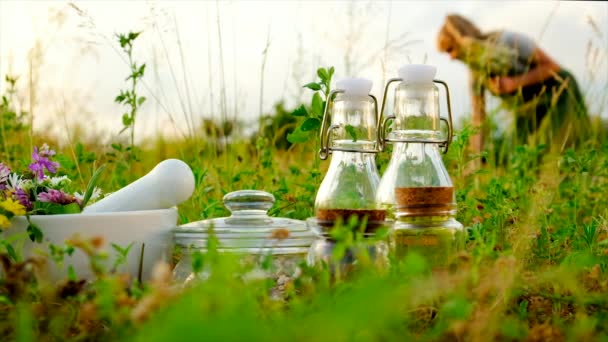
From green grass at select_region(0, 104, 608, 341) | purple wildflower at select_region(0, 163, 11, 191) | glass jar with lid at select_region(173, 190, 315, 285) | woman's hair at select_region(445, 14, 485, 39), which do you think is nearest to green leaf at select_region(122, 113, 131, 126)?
green grass at select_region(0, 104, 608, 341)

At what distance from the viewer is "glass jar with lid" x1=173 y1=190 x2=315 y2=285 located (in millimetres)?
1754

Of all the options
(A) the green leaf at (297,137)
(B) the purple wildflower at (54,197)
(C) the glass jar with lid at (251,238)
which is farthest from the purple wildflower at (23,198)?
(A) the green leaf at (297,137)

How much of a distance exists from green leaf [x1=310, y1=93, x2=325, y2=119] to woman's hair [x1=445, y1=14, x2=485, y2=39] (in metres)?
5.30

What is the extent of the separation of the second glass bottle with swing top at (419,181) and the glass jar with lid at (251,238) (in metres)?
0.22

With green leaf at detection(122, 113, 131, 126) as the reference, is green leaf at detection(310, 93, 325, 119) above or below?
above

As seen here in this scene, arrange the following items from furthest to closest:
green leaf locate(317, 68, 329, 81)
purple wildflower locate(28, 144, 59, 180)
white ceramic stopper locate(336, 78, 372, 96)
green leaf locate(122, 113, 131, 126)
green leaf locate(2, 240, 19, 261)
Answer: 1. green leaf locate(122, 113, 131, 126)
2. green leaf locate(317, 68, 329, 81)
3. purple wildflower locate(28, 144, 59, 180)
4. white ceramic stopper locate(336, 78, 372, 96)
5. green leaf locate(2, 240, 19, 261)

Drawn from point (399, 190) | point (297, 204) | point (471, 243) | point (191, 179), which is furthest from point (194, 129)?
point (399, 190)

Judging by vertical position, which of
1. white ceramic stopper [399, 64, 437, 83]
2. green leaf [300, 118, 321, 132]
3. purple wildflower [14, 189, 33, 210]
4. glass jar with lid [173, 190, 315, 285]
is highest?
white ceramic stopper [399, 64, 437, 83]

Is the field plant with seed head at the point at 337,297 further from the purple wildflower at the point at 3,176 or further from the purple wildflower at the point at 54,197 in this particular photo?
the purple wildflower at the point at 54,197

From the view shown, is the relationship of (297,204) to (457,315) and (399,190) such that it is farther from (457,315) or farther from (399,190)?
(457,315)

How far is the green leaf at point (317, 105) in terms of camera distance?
2145 millimetres

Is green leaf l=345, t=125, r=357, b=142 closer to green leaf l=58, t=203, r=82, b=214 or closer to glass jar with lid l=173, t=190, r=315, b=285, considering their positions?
glass jar with lid l=173, t=190, r=315, b=285

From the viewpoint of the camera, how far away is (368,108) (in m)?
1.82

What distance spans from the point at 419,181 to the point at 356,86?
10.2 inches
